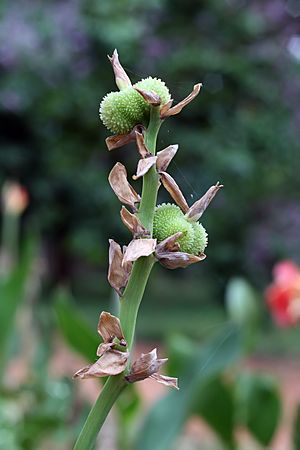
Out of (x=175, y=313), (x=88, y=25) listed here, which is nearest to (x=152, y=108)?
(x=88, y=25)

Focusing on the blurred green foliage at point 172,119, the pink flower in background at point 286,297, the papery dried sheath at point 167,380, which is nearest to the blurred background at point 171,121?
the blurred green foliage at point 172,119

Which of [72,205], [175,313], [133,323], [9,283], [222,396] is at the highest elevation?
[72,205]

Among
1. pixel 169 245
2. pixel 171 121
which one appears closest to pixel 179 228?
pixel 169 245

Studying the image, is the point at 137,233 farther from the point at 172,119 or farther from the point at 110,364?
the point at 172,119

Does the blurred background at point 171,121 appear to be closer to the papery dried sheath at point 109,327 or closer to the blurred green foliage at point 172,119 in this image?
the blurred green foliage at point 172,119

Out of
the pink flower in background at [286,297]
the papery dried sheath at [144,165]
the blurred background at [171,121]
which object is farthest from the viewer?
the blurred background at [171,121]

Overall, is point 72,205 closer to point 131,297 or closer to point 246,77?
point 246,77

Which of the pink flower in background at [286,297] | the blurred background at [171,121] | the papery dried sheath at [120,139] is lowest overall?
the papery dried sheath at [120,139]
